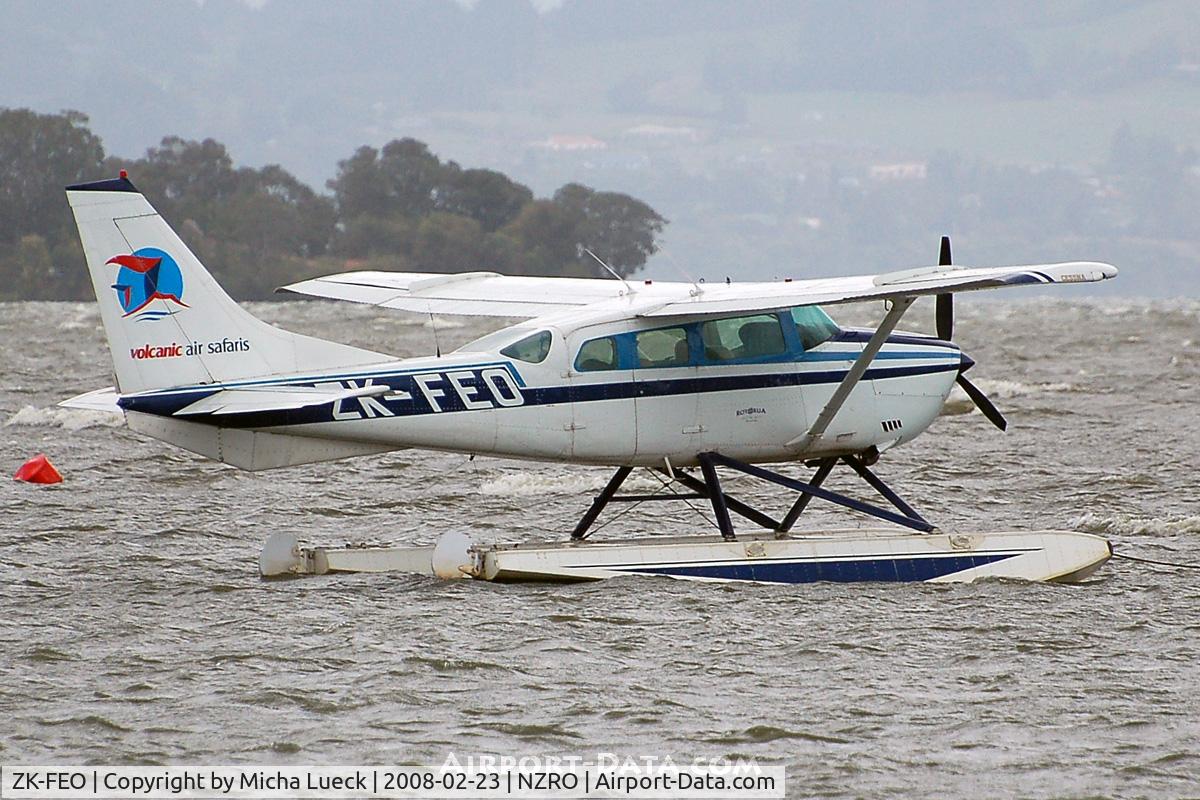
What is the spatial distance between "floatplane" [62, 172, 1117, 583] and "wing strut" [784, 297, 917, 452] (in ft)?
0.06

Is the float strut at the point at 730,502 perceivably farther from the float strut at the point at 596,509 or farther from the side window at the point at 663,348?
the side window at the point at 663,348

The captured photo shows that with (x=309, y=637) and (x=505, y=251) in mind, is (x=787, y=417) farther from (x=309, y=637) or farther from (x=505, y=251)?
(x=505, y=251)

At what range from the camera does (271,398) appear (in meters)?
11.2

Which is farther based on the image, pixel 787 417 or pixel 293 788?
pixel 787 417

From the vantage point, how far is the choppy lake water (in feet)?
28.0

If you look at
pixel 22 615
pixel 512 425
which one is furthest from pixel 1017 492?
pixel 22 615

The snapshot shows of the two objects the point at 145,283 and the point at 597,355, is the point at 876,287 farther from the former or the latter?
the point at 145,283

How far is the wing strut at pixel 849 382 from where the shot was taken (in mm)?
11859

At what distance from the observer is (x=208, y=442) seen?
11266 millimetres

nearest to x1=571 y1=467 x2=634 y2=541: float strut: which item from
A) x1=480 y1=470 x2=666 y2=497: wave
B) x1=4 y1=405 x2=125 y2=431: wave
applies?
x1=480 y1=470 x2=666 y2=497: wave

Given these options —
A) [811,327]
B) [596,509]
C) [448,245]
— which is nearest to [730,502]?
[596,509]

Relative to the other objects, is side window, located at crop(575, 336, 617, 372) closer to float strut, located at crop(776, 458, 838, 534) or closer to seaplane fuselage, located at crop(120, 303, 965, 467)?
seaplane fuselage, located at crop(120, 303, 965, 467)

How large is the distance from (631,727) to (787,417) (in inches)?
163

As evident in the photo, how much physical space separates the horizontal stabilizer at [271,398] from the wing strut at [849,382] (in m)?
3.27
